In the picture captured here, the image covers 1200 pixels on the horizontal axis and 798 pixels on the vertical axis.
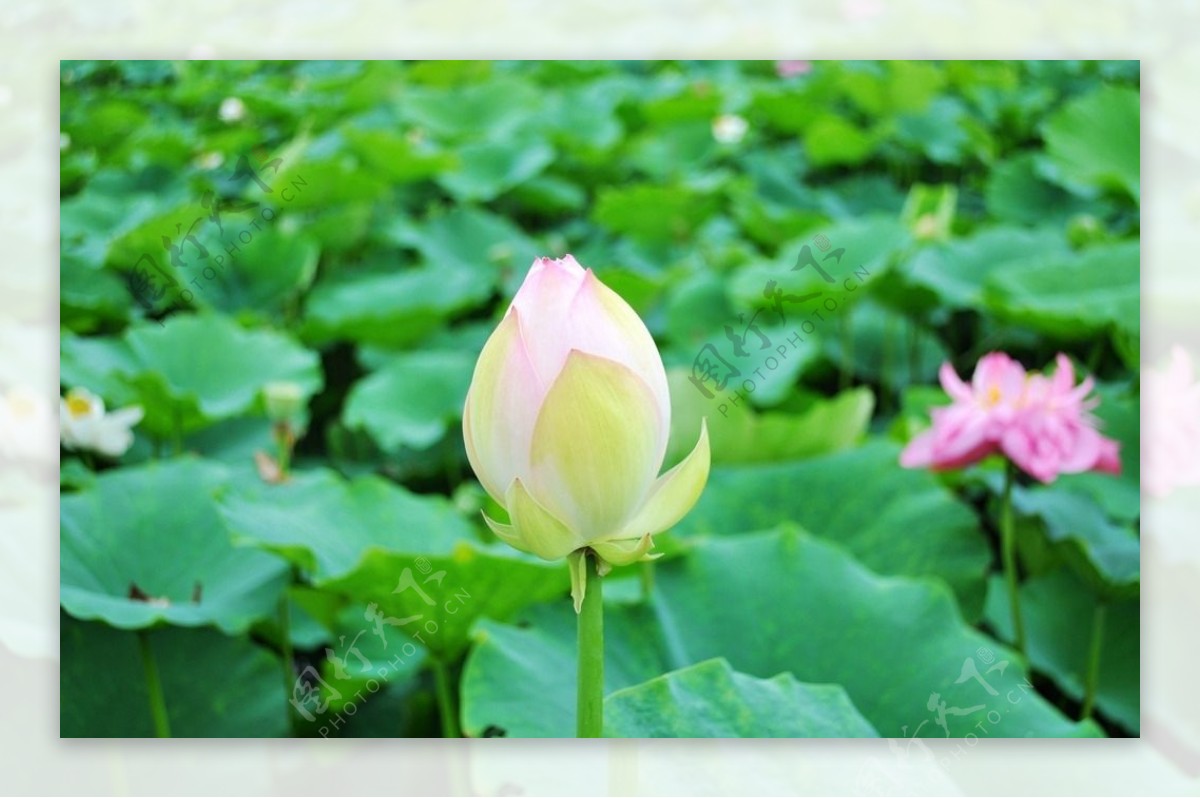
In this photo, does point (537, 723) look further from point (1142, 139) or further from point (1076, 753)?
point (1142, 139)

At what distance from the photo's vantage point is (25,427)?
102 cm

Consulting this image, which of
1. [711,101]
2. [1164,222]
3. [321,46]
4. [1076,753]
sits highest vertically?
[711,101]

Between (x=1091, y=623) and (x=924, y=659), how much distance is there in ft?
0.75

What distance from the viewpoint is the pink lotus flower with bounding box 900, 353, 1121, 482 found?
0.92 m

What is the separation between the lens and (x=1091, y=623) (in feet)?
3.30

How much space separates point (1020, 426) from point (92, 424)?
2.51 ft

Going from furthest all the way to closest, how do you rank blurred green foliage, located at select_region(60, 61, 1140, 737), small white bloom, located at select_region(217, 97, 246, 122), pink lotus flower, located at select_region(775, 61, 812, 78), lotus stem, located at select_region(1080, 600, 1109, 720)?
small white bloom, located at select_region(217, 97, 246, 122), pink lotus flower, located at select_region(775, 61, 812, 78), lotus stem, located at select_region(1080, 600, 1109, 720), blurred green foliage, located at select_region(60, 61, 1140, 737)

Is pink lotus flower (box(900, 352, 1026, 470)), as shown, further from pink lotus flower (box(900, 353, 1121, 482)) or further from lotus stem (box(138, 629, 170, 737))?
lotus stem (box(138, 629, 170, 737))

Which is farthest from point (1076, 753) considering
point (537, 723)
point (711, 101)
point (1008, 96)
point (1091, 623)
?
point (711, 101)
